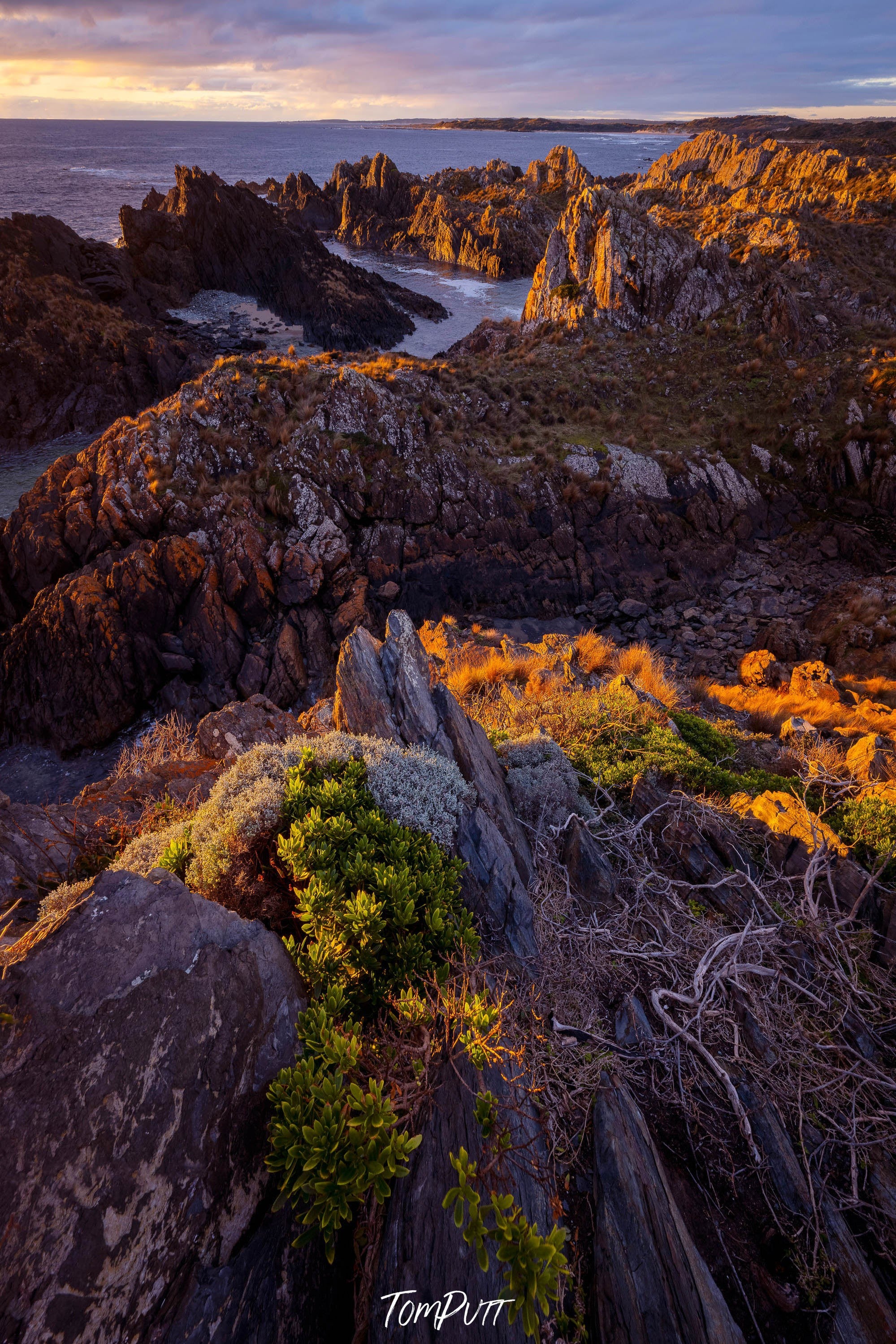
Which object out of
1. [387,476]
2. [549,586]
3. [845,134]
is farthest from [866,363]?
[845,134]

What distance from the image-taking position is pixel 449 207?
74.8 metres

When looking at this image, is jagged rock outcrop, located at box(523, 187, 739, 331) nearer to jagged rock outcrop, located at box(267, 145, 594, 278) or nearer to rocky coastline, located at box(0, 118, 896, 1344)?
rocky coastline, located at box(0, 118, 896, 1344)

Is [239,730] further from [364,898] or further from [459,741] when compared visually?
[364,898]

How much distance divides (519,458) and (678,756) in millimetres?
19831

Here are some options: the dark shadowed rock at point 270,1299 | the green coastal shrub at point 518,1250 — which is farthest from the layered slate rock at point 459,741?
the dark shadowed rock at point 270,1299

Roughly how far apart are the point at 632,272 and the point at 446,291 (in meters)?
35.8

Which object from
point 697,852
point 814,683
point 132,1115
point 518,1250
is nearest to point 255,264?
point 814,683

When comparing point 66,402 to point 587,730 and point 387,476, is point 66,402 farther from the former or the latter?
point 587,730

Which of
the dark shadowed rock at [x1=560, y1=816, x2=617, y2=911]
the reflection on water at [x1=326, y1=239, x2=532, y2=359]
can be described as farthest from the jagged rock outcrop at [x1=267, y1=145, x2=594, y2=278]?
the dark shadowed rock at [x1=560, y1=816, x2=617, y2=911]

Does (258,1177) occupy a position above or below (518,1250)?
below

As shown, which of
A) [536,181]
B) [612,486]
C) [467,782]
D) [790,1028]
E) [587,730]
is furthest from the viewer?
[536,181]

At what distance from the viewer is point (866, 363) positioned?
26781mm

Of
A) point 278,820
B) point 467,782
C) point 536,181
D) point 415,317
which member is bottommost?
point 467,782

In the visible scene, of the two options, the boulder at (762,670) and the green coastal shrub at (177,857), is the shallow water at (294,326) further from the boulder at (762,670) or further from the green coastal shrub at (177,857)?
the boulder at (762,670)
